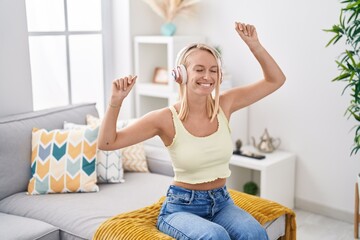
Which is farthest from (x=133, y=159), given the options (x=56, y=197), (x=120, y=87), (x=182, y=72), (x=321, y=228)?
(x=321, y=228)

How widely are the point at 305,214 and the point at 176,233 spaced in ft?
5.68

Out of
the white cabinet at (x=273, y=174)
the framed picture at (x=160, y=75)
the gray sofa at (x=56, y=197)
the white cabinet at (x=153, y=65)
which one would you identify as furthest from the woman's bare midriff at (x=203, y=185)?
the framed picture at (x=160, y=75)

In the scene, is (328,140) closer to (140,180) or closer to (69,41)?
(140,180)

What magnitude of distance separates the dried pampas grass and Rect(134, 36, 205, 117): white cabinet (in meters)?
0.19

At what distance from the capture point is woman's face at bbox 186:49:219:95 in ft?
6.24

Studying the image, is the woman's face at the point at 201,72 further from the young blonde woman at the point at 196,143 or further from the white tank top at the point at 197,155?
the white tank top at the point at 197,155

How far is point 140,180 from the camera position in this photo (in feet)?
8.81

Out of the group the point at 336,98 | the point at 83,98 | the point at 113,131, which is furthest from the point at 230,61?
the point at 113,131

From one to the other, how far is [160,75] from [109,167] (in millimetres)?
1164

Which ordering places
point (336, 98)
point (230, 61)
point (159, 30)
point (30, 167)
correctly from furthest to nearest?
point (159, 30)
point (230, 61)
point (336, 98)
point (30, 167)

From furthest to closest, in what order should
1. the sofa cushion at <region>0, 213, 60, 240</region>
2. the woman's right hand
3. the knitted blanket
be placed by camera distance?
the sofa cushion at <region>0, 213, 60, 240</region>
the knitted blanket
the woman's right hand

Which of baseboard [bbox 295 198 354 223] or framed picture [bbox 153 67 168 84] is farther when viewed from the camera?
framed picture [bbox 153 67 168 84]

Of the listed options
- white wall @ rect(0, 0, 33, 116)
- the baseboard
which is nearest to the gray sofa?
white wall @ rect(0, 0, 33, 116)

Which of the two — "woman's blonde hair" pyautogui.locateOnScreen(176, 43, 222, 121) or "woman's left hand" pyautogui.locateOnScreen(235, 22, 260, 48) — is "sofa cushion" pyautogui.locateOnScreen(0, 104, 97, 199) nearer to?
"woman's blonde hair" pyautogui.locateOnScreen(176, 43, 222, 121)
